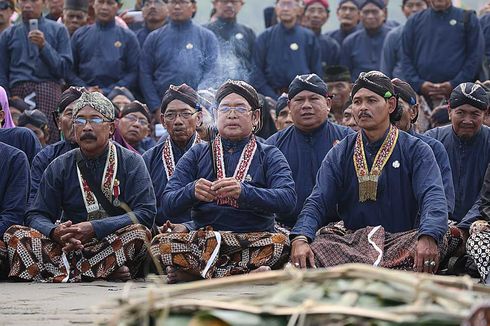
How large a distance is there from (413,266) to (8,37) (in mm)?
6675

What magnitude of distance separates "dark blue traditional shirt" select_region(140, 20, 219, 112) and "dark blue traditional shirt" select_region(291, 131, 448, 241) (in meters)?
4.03

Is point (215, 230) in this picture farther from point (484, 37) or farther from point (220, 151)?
point (484, 37)

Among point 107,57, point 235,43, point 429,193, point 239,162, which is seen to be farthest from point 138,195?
point 235,43

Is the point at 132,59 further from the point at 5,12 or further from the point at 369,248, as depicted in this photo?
the point at 369,248

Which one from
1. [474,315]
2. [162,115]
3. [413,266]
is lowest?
[413,266]

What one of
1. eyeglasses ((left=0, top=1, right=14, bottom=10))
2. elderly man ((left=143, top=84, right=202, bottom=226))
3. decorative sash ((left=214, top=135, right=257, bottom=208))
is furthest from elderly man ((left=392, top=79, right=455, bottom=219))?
eyeglasses ((left=0, top=1, right=14, bottom=10))

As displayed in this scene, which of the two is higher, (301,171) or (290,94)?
(290,94)

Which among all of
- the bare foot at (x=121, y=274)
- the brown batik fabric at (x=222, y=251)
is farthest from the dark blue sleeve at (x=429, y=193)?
the bare foot at (x=121, y=274)

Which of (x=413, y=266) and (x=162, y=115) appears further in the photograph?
(x=162, y=115)

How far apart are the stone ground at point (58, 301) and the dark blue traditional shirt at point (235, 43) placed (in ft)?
16.0

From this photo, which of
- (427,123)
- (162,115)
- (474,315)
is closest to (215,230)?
(162,115)

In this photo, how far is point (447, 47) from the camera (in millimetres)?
12141

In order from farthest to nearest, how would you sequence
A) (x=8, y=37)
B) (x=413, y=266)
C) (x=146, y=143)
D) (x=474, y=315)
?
(x=8, y=37) < (x=146, y=143) < (x=413, y=266) < (x=474, y=315)

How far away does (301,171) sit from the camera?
350 inches
